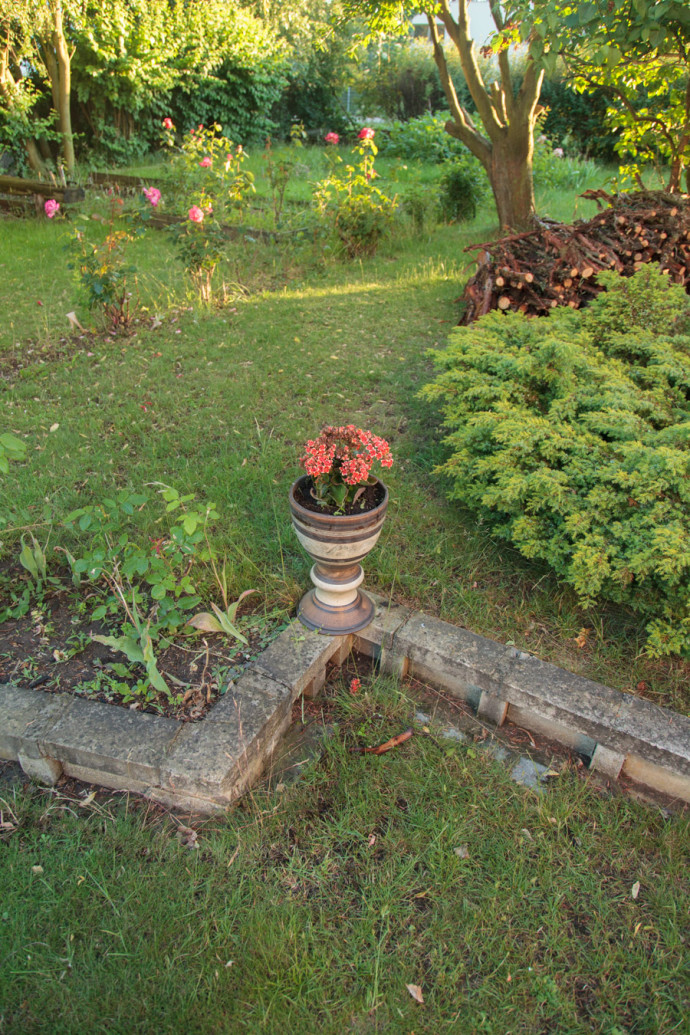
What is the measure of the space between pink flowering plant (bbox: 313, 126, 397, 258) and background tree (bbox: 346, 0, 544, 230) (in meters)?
1.10

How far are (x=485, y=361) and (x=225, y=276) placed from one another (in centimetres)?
421

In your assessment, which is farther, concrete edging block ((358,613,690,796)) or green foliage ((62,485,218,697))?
green foliage ((62,485,218,697))

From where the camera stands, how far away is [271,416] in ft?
13.8

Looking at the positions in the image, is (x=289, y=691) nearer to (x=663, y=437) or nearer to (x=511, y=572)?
(x=511, y=572)

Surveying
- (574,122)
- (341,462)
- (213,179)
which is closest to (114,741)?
(341,462)

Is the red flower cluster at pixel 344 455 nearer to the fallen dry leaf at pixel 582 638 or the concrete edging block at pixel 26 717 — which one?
the fallen dry leaf at pixel 582 638

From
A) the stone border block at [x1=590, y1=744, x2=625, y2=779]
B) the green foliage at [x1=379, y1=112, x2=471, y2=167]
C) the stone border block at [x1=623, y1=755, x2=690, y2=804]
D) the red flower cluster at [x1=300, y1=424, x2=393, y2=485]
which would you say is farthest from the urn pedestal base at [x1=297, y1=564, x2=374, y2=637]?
the green foliage at [x1=379, y1=112, x2=471, y2=167]

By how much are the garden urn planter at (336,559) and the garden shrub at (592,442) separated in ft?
2.14

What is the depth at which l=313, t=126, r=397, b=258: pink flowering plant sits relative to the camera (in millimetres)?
7328

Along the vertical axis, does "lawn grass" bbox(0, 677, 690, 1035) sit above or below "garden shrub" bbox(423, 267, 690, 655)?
below

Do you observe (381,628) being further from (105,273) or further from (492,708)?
(105,273)

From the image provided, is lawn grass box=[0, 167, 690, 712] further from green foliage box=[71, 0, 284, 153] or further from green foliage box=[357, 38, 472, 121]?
green foliage box=[357, 38, 472, 121]

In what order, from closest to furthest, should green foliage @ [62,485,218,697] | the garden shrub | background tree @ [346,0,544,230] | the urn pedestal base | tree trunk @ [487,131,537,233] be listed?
green foliage @ [62,485,218,697], the garden shrub, the urn pedestal base, background tree @ [346,0,544,230], tree trunk @ [487,131,537,233]

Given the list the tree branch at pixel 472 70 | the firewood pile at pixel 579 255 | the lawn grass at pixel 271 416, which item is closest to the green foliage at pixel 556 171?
the tree branch at pixel 472 70
